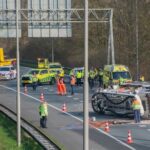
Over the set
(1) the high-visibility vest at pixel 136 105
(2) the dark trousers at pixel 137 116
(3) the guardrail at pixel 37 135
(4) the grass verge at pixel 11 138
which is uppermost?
(1) the high-visibility vest at pixel 136 105

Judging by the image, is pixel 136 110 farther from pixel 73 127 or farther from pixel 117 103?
pixel 73 127

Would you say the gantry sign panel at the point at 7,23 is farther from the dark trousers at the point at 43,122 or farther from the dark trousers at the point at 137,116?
the dark trousers at the point at 43,122

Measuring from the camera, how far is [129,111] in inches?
1430

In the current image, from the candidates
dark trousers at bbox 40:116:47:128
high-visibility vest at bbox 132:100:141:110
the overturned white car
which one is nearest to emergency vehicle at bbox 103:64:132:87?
the overturned white car

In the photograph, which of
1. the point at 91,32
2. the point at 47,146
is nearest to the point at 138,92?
the point at 47,146

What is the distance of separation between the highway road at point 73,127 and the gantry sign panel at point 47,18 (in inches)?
438

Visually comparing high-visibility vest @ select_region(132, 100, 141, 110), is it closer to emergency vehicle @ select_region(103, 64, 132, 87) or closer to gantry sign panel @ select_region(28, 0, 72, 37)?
emergency vehicle @ select_region(103, 64, 132, 87)

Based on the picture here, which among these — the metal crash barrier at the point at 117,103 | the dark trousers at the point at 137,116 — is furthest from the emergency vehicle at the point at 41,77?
the dark trousers at the point at 137,116

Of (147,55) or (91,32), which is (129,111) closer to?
(147,55)

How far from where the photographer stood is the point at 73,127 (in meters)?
33.6

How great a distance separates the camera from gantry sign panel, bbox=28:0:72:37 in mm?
60528

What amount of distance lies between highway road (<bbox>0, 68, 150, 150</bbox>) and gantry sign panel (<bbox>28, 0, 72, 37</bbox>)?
438 inches

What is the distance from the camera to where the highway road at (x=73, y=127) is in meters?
28.1

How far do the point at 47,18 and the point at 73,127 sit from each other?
96.9 ft
